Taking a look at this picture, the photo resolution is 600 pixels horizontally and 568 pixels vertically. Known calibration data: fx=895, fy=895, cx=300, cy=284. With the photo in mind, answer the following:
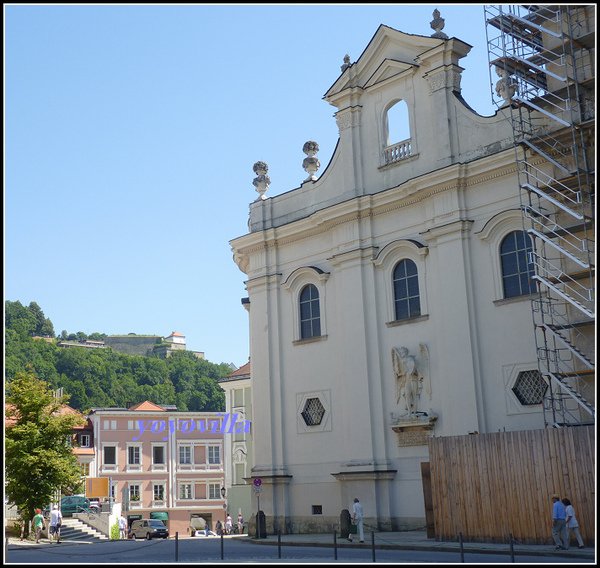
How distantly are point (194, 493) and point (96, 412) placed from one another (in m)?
10.8

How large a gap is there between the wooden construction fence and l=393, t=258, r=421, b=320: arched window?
6263 millimetres

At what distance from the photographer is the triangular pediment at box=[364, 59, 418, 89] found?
103 ft

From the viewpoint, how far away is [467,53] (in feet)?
100

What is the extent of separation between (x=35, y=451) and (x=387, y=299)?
16.4 m

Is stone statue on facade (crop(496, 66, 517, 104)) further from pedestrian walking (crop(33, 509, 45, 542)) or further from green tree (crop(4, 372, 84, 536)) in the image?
pedestrian walking (crop(33, 509, 45, 542))

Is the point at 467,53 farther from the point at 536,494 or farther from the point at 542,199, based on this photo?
the point at 536,494

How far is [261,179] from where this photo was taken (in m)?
36.7

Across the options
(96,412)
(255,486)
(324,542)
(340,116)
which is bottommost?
(324,542)

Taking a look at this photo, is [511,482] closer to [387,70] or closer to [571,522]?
[571,522]

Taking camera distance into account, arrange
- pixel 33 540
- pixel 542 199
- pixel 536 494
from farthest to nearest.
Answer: pixel 33 540 → pixel 542 199 → pixel 536 494

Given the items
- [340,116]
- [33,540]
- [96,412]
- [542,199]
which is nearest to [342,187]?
[340,116]

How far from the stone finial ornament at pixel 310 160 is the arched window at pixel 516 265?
947cm

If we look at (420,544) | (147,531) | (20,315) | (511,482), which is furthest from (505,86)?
(20,315)

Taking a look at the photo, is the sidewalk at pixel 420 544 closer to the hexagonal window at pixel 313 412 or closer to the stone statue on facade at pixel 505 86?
the hexagonal window at pixel 313 412
